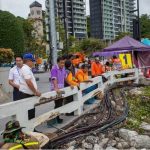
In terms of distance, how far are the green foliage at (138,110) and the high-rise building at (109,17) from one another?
407 ft

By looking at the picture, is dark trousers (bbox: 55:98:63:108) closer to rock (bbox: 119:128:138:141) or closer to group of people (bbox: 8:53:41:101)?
group of people (bbox: 8:53:41:101)

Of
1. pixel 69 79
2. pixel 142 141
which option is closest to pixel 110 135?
pixel 142 141

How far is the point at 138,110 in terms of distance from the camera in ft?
37.2

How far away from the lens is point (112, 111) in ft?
35.3

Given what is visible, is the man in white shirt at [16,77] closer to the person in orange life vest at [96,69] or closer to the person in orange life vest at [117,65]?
the person in orange life vest at [96,69]

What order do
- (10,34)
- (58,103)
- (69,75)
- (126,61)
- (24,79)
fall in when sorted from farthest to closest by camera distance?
1. (10,34)
2. (126,61)
3. (69,75)
4. (58,103)
5. (24,79)

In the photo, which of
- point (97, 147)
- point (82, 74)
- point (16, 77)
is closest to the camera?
point (97, 147)

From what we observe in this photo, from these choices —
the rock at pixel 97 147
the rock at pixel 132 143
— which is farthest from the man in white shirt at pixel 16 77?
the rock at pixel 132 143

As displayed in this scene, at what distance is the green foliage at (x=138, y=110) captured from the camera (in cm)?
925

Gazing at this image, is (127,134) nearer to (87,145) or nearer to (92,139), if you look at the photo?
(92,139)

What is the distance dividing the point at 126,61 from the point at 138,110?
8958 mm

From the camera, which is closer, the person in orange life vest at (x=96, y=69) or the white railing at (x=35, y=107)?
the white railing at (x=35, y=107)

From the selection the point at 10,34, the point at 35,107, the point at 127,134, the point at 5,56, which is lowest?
the point at 127,134

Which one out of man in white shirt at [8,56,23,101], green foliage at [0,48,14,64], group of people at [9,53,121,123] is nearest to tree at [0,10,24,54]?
green foliage at [0,48,14,64]
